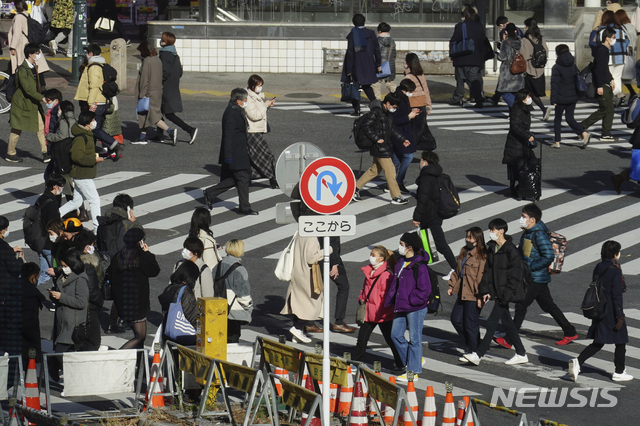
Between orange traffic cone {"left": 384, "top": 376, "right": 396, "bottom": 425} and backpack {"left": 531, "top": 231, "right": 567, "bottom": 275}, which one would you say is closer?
orange traffic cone {"left": 384, "top": 376, "right": 396, "bottom": 425}

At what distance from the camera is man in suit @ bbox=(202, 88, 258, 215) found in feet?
54.5

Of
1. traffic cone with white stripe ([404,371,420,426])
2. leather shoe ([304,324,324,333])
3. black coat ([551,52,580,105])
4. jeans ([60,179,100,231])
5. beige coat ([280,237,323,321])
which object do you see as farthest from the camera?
black coat ([551,52,580,105])

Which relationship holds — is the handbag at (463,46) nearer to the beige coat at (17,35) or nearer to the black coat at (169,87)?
the black coat at (169,87)

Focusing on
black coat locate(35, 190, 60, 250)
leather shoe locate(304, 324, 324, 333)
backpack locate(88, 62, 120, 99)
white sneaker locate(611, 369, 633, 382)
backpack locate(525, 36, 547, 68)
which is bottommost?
leather shoe locate(304, 324, 324, 333)

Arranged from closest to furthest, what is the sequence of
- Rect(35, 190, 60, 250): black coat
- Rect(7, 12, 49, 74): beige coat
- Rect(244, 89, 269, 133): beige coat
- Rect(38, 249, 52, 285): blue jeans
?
Rect(38, 249, 52, 285): blue jeans
Rect(35, 190, 60, 250): black coat
Rect(244, 89, 269, 133): beige coat
Rect(7, 12, 49, 74): beige coat

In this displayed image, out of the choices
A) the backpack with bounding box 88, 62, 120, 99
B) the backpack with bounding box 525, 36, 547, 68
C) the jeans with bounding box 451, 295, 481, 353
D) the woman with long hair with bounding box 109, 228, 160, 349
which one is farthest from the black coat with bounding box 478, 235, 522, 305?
the backpack with bounding box 525, 36, 547, 68

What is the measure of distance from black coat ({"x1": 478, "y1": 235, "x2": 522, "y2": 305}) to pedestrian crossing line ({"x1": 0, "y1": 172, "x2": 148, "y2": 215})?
8685mm

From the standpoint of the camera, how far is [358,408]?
900 cm

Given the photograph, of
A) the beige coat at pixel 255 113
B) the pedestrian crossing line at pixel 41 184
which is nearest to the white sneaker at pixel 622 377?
the beige coat at pixel 255 113

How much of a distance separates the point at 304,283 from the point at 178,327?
208cm

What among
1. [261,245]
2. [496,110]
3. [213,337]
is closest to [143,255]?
[213,337]

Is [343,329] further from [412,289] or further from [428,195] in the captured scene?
[428,195]

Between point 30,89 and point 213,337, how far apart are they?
10.7m

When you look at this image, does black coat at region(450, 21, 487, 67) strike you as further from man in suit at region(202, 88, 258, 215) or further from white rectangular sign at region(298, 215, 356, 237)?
white rectangular sign at region(298, 215, 356, 237)
